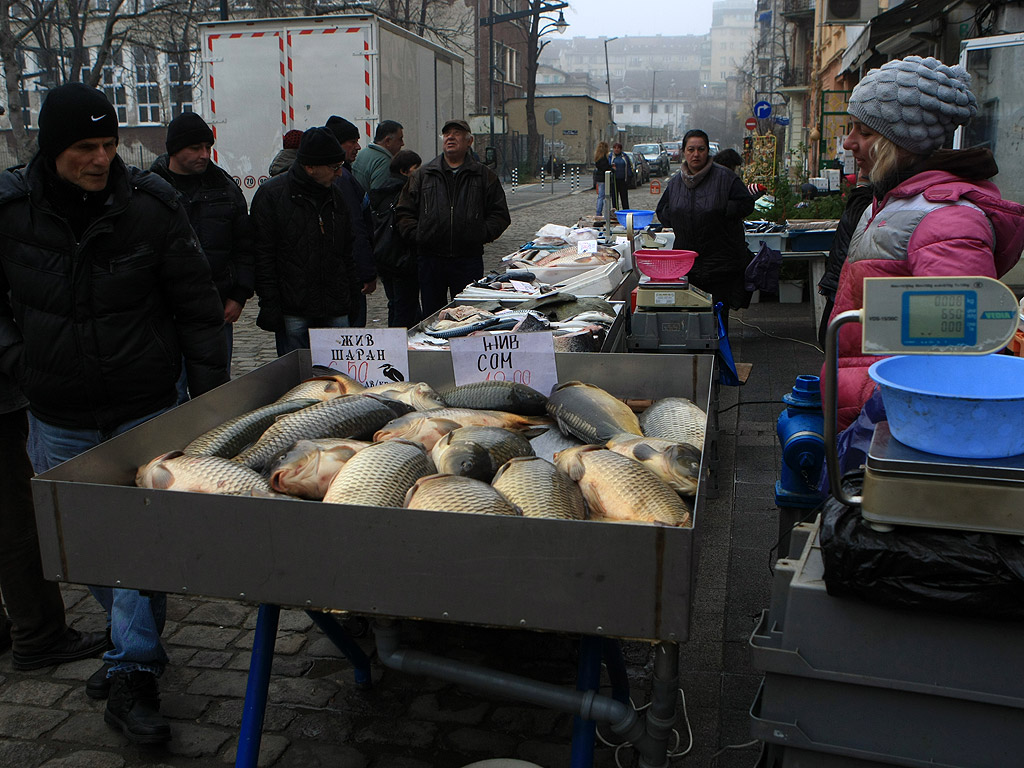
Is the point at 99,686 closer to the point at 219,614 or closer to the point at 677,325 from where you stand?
the point at 219,614

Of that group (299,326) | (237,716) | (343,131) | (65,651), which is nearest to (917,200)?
(237,716)

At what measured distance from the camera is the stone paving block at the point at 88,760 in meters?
2.95

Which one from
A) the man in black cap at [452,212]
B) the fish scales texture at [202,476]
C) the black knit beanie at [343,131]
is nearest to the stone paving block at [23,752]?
the fish scales texture at [202,476]

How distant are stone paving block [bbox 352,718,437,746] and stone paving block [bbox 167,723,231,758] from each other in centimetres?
46

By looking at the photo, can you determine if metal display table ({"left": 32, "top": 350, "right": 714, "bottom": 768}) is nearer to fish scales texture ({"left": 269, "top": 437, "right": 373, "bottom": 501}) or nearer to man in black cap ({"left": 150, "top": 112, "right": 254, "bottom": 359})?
fish scales texture ({"left": 269, "top": 437, "right": 373, "bottom": 501})

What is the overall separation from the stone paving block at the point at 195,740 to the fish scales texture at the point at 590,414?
1.62 meters

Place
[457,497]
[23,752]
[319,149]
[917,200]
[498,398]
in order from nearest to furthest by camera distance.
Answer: [457,497] < [917,200] < [498,398] < [23,752] < [319,149]

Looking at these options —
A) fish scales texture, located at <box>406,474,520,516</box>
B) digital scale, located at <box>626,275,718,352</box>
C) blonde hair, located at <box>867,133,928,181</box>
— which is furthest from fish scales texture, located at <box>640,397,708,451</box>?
digital scale, located at <box>626,275,718,352</box>

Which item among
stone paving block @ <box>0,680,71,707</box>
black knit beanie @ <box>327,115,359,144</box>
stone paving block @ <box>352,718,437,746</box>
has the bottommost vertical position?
stone paving block @ <box>352,718,437,746</box>

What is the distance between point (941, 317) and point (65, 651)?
345 cm

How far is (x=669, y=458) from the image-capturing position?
2.35 meters

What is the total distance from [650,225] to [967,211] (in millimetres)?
6423

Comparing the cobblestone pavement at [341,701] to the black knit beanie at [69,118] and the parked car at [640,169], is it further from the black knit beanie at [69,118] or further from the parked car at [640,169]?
the parked car at [640,169]

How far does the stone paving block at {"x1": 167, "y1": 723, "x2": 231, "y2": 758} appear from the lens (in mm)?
3021
